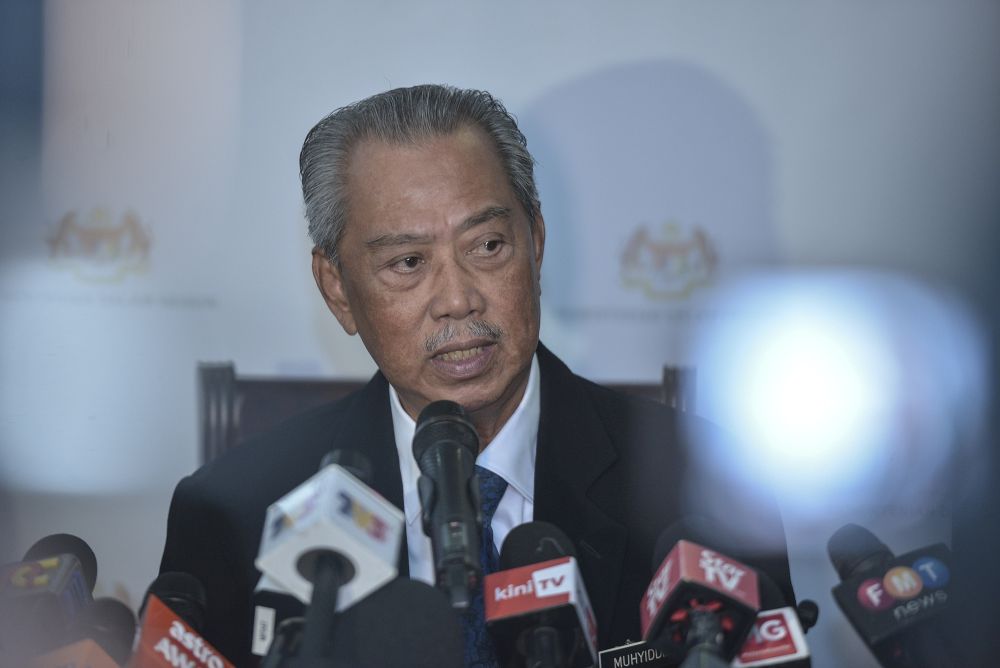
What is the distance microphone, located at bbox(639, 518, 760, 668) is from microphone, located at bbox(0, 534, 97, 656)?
68cm

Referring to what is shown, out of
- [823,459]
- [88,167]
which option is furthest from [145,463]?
[823,459]

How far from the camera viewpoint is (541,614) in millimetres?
1096

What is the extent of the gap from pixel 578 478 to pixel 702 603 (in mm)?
873

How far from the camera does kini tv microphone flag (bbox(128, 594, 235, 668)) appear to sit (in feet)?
3.65

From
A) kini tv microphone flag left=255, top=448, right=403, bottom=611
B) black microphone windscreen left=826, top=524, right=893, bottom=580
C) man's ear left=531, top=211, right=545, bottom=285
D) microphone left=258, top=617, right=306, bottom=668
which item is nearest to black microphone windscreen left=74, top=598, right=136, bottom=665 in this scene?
microphone left=258, top=617, right=306, bottom=668

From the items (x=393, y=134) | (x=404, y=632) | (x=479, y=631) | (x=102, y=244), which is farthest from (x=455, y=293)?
(x=102, y=244)

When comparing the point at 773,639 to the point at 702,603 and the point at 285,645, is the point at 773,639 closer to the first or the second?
the point at 702,603

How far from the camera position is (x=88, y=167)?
2.61 meters

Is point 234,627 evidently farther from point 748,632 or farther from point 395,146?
point 748,632

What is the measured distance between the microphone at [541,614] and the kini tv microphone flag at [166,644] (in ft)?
1.06

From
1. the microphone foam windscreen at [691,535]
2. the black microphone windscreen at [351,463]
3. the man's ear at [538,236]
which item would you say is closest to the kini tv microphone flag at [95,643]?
the black microphone windscreen at [351,463]

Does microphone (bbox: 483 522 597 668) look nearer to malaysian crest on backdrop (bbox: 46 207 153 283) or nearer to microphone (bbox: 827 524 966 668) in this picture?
microphone (bbox: 827 524 966 668)

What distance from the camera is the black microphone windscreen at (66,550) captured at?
139 cm

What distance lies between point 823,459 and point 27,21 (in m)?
2.27
